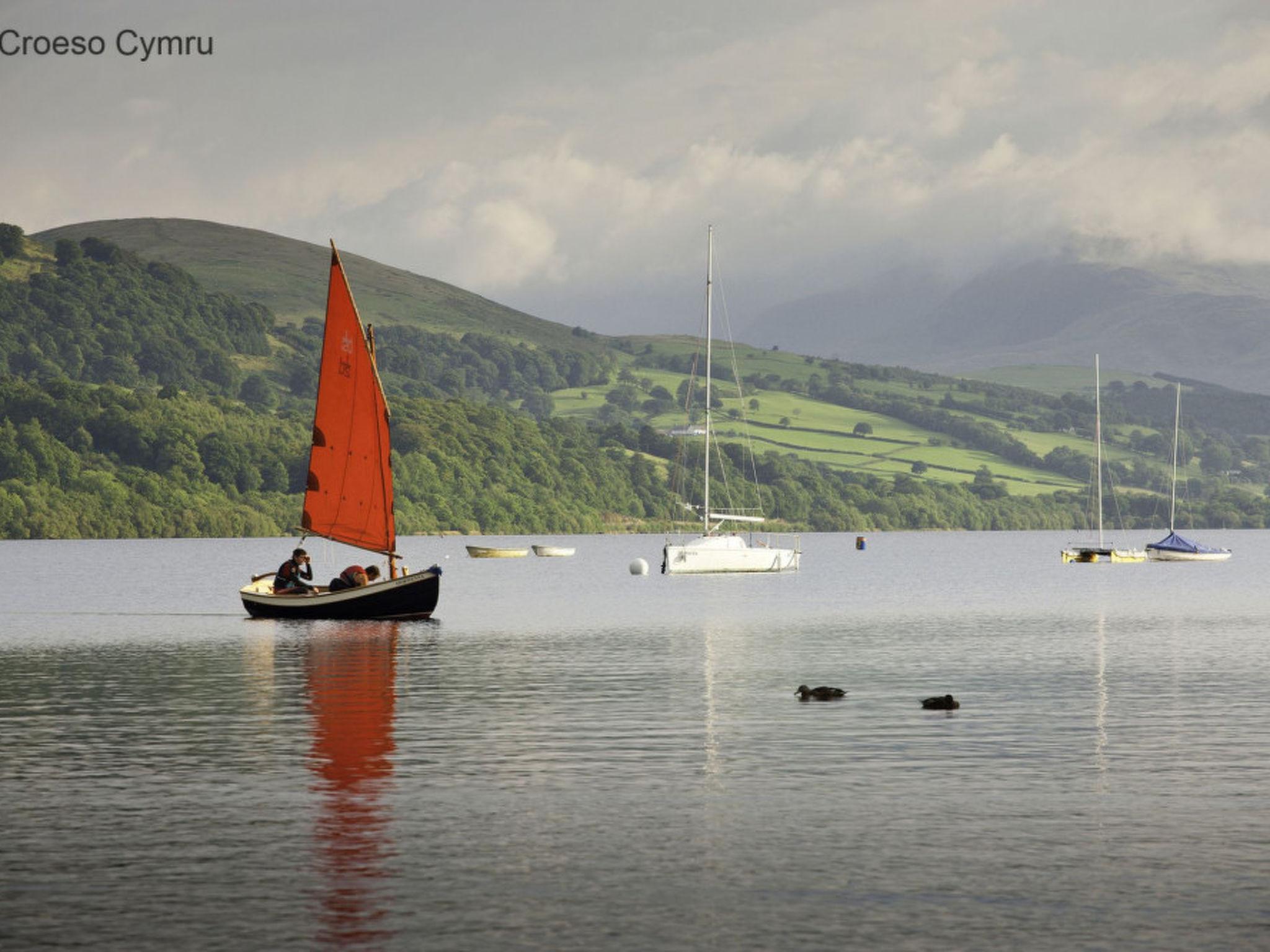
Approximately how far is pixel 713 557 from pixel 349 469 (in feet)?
244

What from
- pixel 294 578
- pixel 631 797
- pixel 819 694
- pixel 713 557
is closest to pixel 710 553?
pixel 713 557

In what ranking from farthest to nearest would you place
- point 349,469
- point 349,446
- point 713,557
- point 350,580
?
1. point 713,557
2. point 349,446
3. point 349,469
4. point 350,580

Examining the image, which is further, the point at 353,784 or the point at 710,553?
the point at 710,553

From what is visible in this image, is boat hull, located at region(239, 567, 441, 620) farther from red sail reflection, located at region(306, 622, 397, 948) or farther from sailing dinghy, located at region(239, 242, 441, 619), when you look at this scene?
red sail reflection, located at region(306, 622, 397, 948)

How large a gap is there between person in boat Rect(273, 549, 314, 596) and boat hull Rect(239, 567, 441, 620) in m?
0.40

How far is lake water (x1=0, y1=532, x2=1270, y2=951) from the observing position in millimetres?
21125

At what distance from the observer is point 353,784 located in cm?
3167

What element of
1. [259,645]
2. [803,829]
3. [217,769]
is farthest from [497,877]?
[259,645]

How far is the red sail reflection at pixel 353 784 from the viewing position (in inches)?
846

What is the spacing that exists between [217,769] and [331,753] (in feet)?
9.30

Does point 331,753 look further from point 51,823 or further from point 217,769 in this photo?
point 51,823

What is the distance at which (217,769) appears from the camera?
33625 mm

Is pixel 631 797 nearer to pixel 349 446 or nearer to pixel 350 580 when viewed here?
pixel 350 580

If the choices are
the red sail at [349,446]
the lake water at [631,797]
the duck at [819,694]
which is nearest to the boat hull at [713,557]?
the red sail at [349,446]
